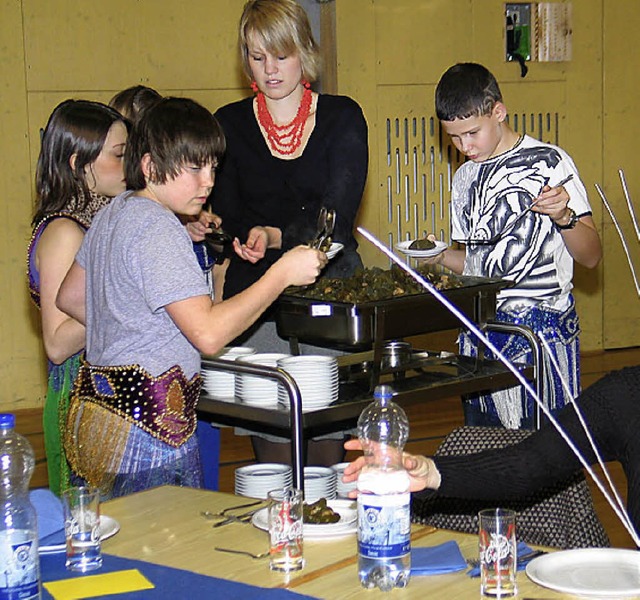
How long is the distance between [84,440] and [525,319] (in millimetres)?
1463

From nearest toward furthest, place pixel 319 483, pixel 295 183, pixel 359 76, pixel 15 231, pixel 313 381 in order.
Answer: pixel 313 381 → pixel 319 483 → pixel 295 183 → pixel 15 231 → pixel 359 76

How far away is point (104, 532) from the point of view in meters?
1.97

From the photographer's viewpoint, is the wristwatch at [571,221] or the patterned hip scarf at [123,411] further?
the wristwatch at [571,221]

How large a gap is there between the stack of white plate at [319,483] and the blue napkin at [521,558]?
1.28 metres

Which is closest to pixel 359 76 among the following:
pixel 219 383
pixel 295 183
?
pixel 295 183

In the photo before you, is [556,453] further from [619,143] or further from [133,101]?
[619,143]

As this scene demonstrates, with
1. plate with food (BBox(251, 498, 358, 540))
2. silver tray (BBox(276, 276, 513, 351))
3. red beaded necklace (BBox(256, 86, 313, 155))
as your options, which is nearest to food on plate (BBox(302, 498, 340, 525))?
plate with food (BBox(251, 498, 358, 540))

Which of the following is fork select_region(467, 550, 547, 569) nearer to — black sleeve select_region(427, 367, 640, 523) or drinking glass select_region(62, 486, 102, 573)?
black sleeve select_region(427, 367, 640, 523)

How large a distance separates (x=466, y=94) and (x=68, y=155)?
3.94 feet

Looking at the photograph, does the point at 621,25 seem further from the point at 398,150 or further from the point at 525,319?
the point at 525,319

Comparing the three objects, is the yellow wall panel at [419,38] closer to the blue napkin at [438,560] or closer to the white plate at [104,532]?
the white plate at [104,532]

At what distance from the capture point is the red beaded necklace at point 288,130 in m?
3.24

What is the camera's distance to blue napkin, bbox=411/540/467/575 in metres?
1.74

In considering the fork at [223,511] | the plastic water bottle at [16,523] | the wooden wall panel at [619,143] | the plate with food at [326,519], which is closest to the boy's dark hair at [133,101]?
the fork at [223,511]
